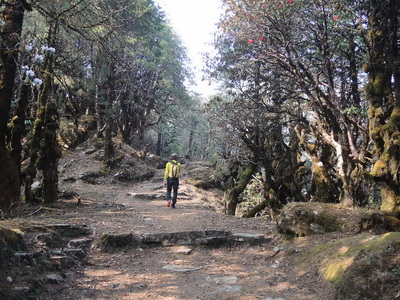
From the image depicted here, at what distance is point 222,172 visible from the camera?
53.2 feet

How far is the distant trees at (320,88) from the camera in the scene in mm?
6812

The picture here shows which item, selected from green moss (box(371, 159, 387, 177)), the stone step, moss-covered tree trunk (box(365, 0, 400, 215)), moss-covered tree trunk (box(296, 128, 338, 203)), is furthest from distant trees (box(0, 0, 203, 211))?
green moss (box(371, 159, 387, 177))

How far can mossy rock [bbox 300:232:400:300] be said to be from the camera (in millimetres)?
3385

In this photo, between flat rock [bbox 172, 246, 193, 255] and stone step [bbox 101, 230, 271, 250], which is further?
stone step [bbox 101, 230, 271, 250]

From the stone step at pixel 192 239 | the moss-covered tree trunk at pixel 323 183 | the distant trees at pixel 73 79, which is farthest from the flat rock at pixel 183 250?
the moss-covered tree trunk at pixel 323 183

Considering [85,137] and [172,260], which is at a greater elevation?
[85,137]

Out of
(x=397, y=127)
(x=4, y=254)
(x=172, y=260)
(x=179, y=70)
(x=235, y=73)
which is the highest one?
(x=179, y=70)

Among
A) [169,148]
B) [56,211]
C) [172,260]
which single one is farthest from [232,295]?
[169,148]

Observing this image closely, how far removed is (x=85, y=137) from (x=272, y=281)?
20.9 m

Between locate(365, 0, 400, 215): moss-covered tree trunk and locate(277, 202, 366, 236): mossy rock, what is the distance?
2.71ft

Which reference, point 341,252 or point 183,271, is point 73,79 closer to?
point 183,271

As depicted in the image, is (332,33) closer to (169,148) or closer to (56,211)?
(56,211)

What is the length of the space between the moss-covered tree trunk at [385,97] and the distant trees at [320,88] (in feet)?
0.06

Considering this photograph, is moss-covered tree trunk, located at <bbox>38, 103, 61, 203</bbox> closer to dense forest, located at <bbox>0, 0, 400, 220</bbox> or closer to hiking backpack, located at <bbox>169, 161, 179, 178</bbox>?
dense forest, located at <bbox>0, 0, 400, 220</bbox>
